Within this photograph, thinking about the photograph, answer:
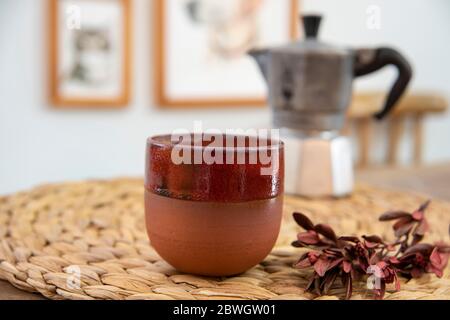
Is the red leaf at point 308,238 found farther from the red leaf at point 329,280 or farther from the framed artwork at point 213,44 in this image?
the framed artwork at point 213,44

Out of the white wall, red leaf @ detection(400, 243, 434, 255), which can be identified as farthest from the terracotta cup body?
the white wall

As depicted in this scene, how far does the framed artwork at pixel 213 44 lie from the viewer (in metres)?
1.59

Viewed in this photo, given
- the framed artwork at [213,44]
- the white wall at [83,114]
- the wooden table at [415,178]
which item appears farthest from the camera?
the framed artwork at [213,44]

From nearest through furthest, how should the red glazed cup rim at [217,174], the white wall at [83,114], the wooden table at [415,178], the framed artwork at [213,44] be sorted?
the red glazed cup rim at [217,174] → the wooden table at [415,178] → the white wall at [83,114] → the framed artwork at [213,44]

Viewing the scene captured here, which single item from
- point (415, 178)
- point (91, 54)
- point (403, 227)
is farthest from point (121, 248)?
point (91, 54)

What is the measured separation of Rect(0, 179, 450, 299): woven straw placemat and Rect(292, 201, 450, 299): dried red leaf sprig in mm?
10

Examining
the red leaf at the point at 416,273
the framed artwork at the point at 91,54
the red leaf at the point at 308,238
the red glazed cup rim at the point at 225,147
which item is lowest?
the red leaf at the point at 416,273

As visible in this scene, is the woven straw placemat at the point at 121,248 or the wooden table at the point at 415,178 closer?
the woven straw placemat at the point at 121,248

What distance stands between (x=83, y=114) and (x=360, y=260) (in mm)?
1187

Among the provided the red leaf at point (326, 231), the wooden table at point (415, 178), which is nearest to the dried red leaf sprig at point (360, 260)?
the red leaf at point (326, 231)

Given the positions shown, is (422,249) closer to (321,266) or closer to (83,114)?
(321,266)

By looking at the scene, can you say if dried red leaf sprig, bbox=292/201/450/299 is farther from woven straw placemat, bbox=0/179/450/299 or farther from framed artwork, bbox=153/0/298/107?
framed artwork, bbox=153/0/298/107

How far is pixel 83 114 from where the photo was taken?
1539 millimetres

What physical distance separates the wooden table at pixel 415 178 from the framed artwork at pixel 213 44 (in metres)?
0.44
